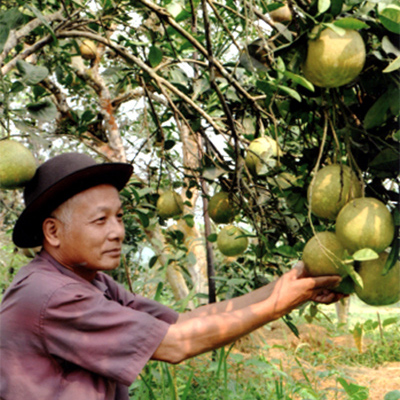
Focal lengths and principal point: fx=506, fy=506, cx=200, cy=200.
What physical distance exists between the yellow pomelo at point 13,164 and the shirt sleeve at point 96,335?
1.17 feet

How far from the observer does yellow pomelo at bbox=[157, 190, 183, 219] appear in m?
2.24

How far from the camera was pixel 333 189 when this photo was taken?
1.18 meters

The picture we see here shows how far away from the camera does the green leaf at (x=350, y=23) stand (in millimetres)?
1021

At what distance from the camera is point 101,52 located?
4320 mm

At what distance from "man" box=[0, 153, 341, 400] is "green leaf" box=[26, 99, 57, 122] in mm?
150

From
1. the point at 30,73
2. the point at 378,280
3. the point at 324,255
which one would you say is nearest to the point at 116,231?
the point at 30,73

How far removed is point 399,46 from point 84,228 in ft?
3.33

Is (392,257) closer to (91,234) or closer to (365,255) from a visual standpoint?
(365,255)

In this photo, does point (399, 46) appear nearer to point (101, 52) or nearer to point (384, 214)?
point (384, 214)

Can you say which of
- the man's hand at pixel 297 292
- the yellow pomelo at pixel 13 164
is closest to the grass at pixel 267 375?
the man's hand at pixel 297 292

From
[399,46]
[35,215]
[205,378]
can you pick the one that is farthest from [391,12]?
→ [205,378]

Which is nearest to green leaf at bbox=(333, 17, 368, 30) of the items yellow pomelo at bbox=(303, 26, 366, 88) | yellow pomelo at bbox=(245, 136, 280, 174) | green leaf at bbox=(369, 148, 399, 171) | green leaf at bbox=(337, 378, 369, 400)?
yellow pomelo at bbox=(303, 26, 366, 88)

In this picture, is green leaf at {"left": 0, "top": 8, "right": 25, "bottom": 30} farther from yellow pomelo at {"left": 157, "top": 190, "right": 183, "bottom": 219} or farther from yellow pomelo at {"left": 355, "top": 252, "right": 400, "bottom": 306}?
yellow pomelo at {"left": 355, "top": 252, "right": 400, "bottom": 306}

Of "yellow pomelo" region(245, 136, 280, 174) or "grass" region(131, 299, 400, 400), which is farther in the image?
"grass" region(131, 299, 400, 400)
